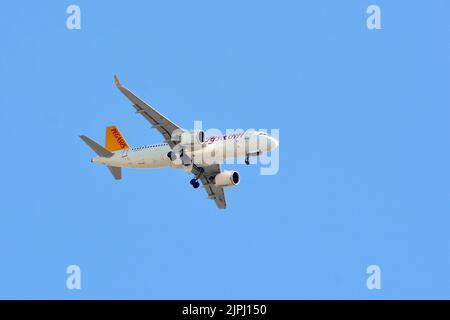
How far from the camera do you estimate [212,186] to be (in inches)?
3260

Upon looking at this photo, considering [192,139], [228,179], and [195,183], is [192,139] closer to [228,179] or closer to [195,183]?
[195,183]

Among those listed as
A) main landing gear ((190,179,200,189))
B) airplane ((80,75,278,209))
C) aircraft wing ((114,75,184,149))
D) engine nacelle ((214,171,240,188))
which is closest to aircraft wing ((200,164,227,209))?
airplane ((80,75,278,209))

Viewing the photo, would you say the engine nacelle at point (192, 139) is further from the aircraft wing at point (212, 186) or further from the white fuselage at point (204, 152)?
the aircraft wing at point (212, 186)

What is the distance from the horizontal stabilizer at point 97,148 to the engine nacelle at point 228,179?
10.0 metres

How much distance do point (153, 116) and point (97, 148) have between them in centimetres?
778

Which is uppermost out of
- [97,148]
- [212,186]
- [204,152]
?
[97,148]

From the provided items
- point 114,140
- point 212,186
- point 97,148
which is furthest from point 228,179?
point 97,148

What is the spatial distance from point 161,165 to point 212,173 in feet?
21.4

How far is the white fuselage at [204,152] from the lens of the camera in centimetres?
7231

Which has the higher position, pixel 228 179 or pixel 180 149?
pixel 180 149

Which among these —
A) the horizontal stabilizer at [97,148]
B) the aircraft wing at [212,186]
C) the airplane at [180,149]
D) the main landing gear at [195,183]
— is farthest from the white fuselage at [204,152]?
the aircraft wing at [212,186]
